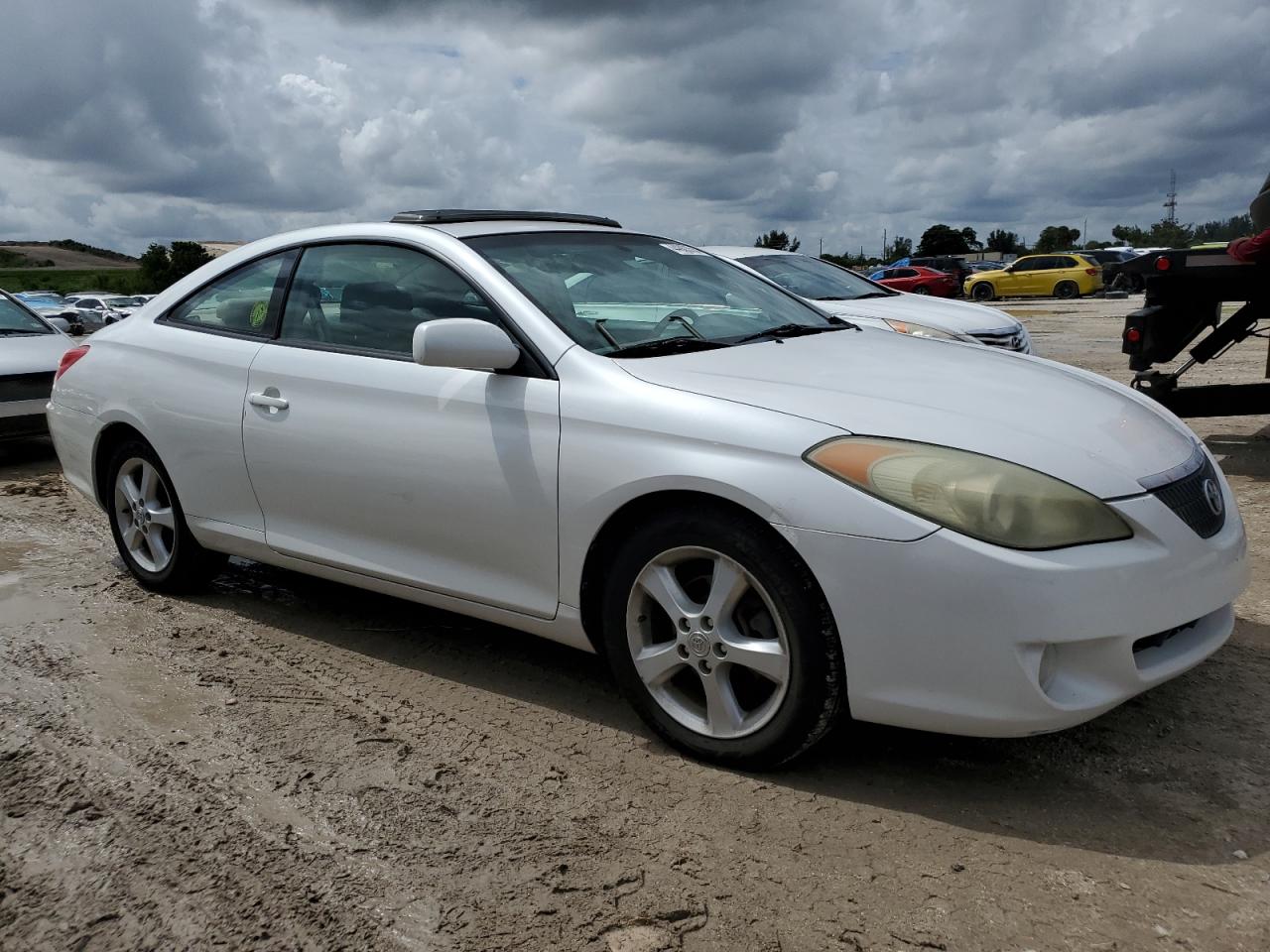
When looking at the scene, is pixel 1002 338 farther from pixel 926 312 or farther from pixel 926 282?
pixel 926 282

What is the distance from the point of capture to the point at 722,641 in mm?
2977

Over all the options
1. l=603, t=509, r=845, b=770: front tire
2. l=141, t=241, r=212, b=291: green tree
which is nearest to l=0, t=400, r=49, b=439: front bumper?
l=603, t=509, r=845, b=770: front tire

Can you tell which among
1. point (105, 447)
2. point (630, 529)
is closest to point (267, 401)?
point (105, 447)

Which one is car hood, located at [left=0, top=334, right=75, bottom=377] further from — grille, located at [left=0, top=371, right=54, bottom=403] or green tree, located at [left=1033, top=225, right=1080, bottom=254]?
green tree, located at [left=1033, top=225, right=1080, bottom=254]

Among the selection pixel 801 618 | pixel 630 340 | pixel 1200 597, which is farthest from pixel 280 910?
pixel 1200 597

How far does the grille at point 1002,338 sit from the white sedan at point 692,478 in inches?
177

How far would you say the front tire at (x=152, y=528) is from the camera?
468 cm

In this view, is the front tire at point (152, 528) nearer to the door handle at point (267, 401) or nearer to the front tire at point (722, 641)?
the door handle at point (267, 401)

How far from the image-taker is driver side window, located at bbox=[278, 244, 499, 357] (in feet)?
12.4

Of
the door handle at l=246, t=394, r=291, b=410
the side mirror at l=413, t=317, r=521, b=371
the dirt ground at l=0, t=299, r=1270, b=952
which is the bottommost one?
the dirt ground at l=0, t=299, r=1270, b=952

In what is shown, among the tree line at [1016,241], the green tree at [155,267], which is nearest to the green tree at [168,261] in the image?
the green tree at [155,267]

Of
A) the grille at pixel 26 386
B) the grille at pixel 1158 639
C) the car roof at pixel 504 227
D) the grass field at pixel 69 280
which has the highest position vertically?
the car roof at pixel 504 227

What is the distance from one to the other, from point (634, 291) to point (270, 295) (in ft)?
4.87

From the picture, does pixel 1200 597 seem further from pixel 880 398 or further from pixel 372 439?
pixel 372 439
